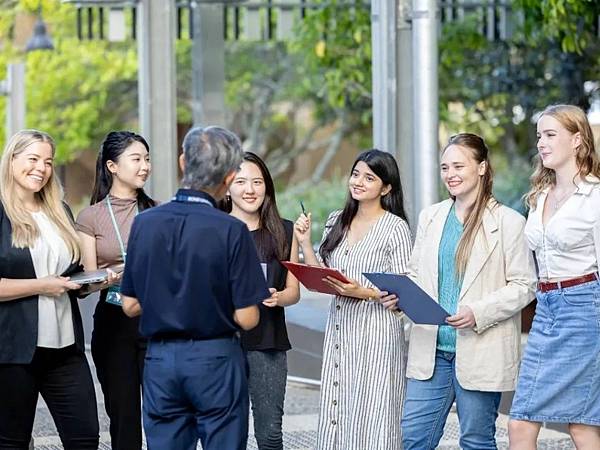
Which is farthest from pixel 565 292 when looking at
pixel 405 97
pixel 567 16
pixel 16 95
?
pixel 16 95

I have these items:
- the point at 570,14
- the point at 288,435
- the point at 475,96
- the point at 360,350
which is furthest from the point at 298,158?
the point at 360,350

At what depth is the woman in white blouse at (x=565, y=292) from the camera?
5766 mm

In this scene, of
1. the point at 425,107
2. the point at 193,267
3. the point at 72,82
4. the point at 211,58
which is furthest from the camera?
the point at 72,82

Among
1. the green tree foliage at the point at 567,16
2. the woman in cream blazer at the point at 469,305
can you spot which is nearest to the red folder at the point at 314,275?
the woman in cream blazer at the point at 469,305

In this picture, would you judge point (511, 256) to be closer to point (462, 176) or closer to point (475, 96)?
point (462, 176)

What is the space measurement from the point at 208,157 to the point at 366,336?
69.1 inches

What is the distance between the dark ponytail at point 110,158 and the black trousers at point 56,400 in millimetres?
854

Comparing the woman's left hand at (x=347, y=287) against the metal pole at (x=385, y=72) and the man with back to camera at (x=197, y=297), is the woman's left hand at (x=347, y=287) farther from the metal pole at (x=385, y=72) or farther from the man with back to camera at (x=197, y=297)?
the metal pole at (x=385, y=72)

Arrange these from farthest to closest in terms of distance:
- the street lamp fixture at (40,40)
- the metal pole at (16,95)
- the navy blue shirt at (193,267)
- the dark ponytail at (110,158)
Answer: the street lamp fixture at (40,40), the metal pole at (16,95), the dark ponytail at (110,158), the navy blue shirt at (193,267)

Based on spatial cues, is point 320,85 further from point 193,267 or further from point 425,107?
point 193,267

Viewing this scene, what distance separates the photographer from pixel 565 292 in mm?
5797

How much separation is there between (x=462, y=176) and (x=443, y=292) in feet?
1.73

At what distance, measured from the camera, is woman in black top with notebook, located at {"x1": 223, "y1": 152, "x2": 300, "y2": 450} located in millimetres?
6305

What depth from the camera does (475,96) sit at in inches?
792
